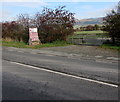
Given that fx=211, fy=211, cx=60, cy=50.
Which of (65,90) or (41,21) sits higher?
(41,21)

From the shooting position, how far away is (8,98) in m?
5.48

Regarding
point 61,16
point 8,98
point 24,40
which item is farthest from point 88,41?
point 8,98

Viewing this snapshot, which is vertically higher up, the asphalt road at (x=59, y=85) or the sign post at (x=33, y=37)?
the sign post at (x=33, y=37)

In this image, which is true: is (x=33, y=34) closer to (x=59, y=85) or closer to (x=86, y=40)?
(x=86, y=40)

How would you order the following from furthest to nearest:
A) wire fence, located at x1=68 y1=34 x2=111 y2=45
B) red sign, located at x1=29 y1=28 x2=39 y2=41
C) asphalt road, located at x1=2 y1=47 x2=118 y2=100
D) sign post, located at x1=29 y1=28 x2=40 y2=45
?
red sign, located at x1=29 y1=28 x2=39 y2=41
sign post, located at x1=29 y1=28 x2=40 y2=45
wire fence, located at x1=68 y1=34 x2=111 y2=45
asphalt road, located at x1=2 y1=47 x2=118 y2=100

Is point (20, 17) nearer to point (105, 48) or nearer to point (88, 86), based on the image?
point (105, 48)

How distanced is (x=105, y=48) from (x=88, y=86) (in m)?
10.6

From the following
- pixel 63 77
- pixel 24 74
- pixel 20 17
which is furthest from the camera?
pixel 20 17

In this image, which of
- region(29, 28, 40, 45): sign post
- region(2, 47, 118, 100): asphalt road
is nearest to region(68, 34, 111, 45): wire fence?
region(29, 28, 40, 45): sign post

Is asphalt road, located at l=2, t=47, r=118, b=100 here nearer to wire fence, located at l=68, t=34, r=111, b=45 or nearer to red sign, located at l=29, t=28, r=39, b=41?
wire fence, located at l=68, t=34, r=111, b=45

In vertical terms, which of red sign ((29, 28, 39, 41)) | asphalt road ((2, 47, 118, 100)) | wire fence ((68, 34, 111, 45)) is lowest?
asphalt road ((2, 47, 118, 100))

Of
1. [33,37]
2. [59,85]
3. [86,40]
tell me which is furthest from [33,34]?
[59,85]

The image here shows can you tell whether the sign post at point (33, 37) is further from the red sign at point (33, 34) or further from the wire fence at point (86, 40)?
the wire fence at point (86, 40)

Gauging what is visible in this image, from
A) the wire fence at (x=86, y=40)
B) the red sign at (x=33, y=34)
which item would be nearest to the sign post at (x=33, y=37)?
the red sign at (x=33, y=34)
